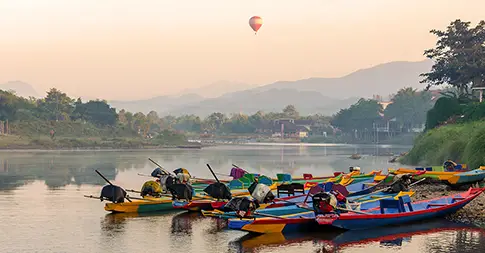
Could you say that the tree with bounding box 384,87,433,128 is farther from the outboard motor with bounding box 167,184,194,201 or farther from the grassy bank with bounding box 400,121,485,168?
the outboard motor with bounding box 167,184,194,201

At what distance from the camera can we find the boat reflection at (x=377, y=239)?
22156 millimetres

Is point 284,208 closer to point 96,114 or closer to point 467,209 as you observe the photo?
point 467,209

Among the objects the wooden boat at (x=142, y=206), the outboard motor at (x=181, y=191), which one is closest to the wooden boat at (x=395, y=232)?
the outboard motor at (x=181, y=191)

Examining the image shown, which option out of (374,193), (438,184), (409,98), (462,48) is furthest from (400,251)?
(409,98)

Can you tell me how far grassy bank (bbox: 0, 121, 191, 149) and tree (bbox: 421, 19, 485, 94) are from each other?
69344 millimetres

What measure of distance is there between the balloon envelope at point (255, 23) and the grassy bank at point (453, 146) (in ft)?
121

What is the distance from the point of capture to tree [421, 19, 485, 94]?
63638 millimetres

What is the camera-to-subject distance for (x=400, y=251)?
21766mm

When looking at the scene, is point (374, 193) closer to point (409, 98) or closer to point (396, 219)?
point (396, 219)

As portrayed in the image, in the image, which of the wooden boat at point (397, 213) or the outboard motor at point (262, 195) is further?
the outboard motor at point (262, 195)

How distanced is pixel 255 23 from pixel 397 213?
72807 mm

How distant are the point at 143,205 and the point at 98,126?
11125 cm

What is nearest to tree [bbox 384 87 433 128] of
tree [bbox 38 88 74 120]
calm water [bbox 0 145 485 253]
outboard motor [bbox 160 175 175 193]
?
tree [bbox 38 88 74 120]

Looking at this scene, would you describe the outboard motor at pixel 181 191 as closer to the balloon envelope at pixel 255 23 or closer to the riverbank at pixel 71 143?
the balloon envelope at pixel 255 23
